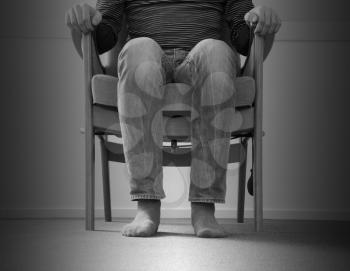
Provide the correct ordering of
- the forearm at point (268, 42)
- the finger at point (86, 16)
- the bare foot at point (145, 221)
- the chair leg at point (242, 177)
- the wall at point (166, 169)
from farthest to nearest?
the wall at point (166, 169), the chair leg at point (242, 177), the forearm at point (268, 42), the finger at point (86, 16), the bare foot at point (145, 221)

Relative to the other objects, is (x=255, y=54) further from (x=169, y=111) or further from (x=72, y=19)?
(x=72, y=19)

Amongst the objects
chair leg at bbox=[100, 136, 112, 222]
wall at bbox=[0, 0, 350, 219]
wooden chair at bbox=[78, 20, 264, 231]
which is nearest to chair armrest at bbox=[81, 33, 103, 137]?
wooden chair at bbox=[78, 20, 264, 231]

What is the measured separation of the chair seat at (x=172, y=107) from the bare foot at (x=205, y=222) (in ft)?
0.68

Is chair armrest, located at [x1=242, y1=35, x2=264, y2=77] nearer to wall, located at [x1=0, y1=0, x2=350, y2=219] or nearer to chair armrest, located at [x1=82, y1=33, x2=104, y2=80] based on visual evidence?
chair armrest, located at [x1=82, y1=33, x2=104, y2=80]

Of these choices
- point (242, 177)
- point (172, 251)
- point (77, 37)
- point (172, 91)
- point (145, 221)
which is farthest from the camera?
point (242, 177)

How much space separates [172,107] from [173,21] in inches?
12.7

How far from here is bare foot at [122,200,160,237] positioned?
1.36 meters

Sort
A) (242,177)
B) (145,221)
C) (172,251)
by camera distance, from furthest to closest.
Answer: (242,177)
(145,221)
(172,251)

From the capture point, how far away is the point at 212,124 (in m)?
1.41

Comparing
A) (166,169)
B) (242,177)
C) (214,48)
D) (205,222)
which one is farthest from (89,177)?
(166,169)

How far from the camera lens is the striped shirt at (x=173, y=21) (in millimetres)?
1659

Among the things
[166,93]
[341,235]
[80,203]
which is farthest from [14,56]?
[341,235]

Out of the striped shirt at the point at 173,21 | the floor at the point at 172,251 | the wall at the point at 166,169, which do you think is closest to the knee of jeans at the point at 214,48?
the striped shirt at the point at 173,21

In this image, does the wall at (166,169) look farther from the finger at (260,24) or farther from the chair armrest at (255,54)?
the finger at (260,24)
